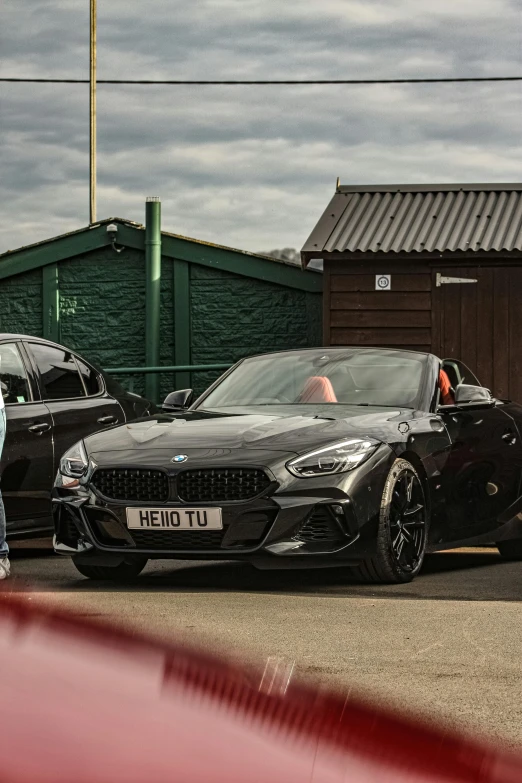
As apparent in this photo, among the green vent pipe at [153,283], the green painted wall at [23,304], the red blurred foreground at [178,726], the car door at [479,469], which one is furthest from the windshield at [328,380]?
the green painted wall at [23,304]

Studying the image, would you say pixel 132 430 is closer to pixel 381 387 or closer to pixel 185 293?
pixel 381 387

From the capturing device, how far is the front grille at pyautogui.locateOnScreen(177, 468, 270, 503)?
7.02 m

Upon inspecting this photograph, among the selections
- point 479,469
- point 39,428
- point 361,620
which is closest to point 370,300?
point 39,428

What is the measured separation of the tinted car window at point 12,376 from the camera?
9172 millimetres

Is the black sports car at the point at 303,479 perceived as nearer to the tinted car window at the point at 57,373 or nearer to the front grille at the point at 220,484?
the front grille at the point at 220,484

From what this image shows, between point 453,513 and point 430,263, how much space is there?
891 centimetres

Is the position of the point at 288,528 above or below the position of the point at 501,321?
below

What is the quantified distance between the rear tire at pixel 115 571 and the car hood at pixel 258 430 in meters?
0.74

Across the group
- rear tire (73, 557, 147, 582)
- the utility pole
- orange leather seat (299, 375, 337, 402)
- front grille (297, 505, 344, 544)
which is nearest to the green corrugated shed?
orange leather seat (299, 375, 337, 402)

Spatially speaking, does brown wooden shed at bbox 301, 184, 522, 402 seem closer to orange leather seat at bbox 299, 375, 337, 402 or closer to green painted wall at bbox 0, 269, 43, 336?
green painted wall at bbox 0, 269, 43, 336

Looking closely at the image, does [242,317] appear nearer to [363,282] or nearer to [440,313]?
[363,282]

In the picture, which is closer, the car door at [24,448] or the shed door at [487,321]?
the car door at [24,448]

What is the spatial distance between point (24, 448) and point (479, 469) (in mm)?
3004

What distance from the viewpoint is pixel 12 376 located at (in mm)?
9234
